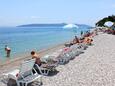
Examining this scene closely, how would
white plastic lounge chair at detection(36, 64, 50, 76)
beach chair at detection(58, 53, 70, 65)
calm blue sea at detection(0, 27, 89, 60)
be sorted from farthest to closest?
calm blue sea at detection(0, 27, 89, 60)
beach chair at detection(58, 53, 70, 65)
white plastic lounge chair at detection(36, 64, 50, 76)

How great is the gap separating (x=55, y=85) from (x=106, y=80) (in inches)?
63.4

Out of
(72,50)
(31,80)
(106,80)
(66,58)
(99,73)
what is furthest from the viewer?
(72,50)

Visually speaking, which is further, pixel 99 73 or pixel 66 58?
pixel 66 58

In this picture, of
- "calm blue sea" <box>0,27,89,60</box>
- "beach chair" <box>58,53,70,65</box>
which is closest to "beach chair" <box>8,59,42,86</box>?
"beach chair" <box>58,53,70,65</box>

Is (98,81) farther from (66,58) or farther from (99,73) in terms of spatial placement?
(66,58)

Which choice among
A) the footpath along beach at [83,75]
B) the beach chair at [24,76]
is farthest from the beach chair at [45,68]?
the beach chair at [24,76]

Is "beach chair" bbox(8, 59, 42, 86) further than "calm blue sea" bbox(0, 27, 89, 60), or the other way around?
"calm blue sea" bbox(0, 27, 89, 60)

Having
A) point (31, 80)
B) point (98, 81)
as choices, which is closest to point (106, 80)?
point (98, 81)

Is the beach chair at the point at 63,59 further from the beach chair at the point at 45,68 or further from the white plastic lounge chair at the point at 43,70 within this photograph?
the white plastic lounge chair at the point at 43,70

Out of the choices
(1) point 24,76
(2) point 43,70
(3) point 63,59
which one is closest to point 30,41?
(3) point 63,59

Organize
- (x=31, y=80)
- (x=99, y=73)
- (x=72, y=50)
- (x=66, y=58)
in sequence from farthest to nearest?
(x=72, y=50) → (x=66, y=58) → (x=99, y=73) → (x=31, y=80)

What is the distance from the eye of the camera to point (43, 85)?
8.39 metres

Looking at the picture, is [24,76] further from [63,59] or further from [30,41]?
[30,41]

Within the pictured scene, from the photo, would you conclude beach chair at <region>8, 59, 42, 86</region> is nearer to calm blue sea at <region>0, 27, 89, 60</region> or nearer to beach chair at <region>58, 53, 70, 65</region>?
beach chair at <region>58, 53, 70, 65</region>
